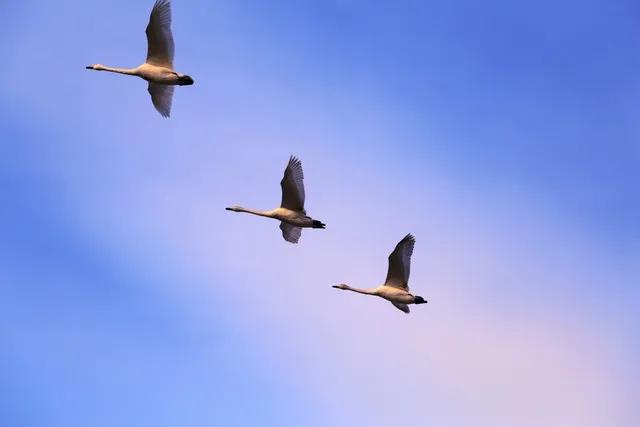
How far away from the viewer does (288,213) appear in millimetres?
79188

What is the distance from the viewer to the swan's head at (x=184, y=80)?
75875 millimetres

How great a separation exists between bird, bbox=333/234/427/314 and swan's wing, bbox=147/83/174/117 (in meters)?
15.9

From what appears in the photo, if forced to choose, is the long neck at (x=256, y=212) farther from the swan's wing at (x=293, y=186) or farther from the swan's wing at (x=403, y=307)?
the swan's wing at (x=403, y=307)

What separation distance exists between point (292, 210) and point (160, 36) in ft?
42.4

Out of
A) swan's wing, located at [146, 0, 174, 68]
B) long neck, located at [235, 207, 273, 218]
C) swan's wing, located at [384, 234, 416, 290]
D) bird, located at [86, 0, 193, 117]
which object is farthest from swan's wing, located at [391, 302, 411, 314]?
swan's wing, located at [146, 0, 174, 68]

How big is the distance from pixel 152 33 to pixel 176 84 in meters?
3.23

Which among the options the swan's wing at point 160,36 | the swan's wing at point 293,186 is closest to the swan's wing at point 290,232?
the swan's wing at point 293,186

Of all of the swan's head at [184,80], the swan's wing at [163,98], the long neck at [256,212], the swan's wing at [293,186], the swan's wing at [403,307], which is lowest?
the swan's wing at [403,307]

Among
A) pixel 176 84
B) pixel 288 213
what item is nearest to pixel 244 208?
pixel 288 213

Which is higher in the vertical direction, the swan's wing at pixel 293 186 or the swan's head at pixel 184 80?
the swan's head at pixel 184 80

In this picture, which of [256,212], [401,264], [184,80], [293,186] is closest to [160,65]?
[184,80]

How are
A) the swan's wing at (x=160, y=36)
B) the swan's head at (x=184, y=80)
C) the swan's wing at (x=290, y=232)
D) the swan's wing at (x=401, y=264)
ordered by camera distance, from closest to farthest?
the swan's wing at (x=160, y=36) → the swan's head at (x=184, y=80) → the swan's wing at (x=401, y=264) → the swan's wing at (x=290, y=232)

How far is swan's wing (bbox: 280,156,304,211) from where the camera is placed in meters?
76.6

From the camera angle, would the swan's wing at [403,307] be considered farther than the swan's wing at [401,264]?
Yes
